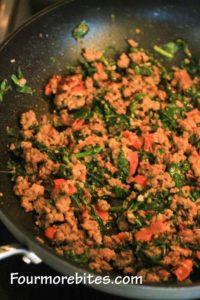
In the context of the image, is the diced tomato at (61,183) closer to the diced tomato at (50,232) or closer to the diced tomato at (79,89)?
the diced tomato at (50,232)

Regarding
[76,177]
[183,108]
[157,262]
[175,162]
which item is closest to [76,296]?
[157,262]

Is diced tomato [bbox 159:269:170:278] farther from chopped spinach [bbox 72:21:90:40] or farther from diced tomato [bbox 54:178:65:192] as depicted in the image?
chopped spinach [bbox 72:21:90:40]

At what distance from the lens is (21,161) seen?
5.03 ft

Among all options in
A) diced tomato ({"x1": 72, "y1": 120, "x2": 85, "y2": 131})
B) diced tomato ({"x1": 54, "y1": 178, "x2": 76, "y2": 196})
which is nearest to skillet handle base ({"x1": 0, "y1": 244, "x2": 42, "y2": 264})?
diced tomato ({"x1": 54, "y1": 178, "x2": 76, "y2": 196})

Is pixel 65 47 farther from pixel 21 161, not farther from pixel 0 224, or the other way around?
pixel 0 224

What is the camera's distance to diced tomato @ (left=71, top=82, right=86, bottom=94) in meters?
1.70

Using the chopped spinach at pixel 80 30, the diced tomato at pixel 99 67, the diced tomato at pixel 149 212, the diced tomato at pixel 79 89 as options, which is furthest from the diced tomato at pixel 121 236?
the chopped spinach at pixel 80 30

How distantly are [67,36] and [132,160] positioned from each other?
0.58 m

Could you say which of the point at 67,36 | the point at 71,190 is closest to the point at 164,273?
the point at 71,190

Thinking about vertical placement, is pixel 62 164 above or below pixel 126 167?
above

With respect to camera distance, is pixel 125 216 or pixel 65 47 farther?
pixel 65 47

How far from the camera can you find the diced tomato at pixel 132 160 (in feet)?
5.15

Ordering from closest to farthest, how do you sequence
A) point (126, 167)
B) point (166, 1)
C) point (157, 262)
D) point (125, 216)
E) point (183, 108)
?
point (157, 262), point (125, 216), point (126, 167), point (183, 108), point (166, 1)

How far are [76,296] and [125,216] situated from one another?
0.29 meters
